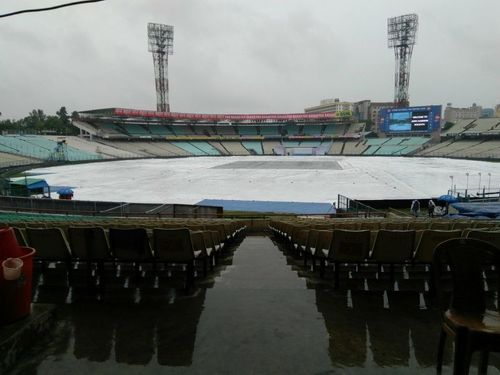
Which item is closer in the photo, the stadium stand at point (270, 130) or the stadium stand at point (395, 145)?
the stadium stand at point (395, 145)

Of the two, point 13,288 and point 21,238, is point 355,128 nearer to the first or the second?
point 21,238

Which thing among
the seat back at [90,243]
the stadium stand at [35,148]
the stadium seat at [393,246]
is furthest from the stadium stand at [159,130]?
the stadium seat at [393,246]

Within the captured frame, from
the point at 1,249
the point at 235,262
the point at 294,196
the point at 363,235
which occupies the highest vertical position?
the point at 1,249

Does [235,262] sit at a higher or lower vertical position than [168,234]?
lower

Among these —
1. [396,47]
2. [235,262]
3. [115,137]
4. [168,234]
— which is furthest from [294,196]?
[396,47]

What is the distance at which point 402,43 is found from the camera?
95812 millimetres

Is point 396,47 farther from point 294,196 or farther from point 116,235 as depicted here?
point 116,235

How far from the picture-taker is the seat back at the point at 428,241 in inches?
173

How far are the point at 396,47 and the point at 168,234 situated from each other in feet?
363

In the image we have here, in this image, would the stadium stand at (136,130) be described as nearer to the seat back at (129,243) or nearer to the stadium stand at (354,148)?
the stadium stand at (354,148)

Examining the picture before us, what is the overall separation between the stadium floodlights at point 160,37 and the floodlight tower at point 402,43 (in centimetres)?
6381

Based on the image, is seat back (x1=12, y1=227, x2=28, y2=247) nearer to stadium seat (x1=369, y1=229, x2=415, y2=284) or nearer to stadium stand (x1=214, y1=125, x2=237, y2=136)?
stadium seat (x1=369, y1=229, x2=415, y2=284)

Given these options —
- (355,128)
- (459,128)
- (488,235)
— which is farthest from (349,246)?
(355,128)

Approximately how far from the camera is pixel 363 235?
174 inches
